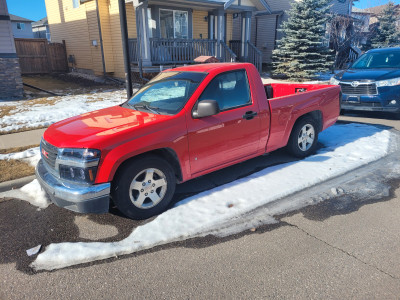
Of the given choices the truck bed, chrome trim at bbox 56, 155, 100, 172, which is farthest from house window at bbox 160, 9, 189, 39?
chrome trim at bbox 56, 155, 100, 172

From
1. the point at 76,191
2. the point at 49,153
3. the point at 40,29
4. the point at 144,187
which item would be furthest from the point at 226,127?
the point at 40,29

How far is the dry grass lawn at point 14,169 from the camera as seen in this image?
16.0 ft

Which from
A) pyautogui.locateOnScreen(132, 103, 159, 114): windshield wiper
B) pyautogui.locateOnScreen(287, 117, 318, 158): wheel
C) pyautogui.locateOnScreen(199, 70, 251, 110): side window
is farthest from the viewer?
pyautogui.locateOnScreen(287, 117, 318, 158): wheel

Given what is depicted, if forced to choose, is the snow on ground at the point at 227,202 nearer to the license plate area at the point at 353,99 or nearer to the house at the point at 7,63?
the license plate area at the point at 353,99

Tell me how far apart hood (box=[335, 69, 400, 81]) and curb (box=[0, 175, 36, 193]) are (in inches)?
321

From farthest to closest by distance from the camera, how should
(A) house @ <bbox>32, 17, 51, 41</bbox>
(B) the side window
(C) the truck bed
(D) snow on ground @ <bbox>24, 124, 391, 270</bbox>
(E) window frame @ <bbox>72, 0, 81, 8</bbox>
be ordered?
(A) house @ <bbox>32, 17, 51, 41</bbox>, (E) window frame @ <bbox>72, 0, 81, 8</bbox>, (C) the truck bed, (B) the side window, (D) snow on ground @ <bbox>24, 124, 391, 270</bbox>

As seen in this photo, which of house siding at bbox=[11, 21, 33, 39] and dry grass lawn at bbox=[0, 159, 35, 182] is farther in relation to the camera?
house siding at bbox=[11, 21, 33, 39]

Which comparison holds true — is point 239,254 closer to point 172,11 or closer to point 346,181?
point 346,181

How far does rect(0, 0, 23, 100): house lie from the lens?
1108cm

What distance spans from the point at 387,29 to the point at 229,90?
2710 centimetres

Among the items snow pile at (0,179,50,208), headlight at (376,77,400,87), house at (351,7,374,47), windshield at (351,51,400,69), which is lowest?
snow pile at (0,179,50,208)

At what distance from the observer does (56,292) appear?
256cm

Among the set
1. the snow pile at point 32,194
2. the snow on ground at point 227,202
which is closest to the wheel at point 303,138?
the snow on ground at point 227,202

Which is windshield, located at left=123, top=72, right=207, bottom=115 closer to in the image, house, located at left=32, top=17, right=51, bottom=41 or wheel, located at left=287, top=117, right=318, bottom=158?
→ wheel, located at left=287, top=117, right=318, bottom=158
